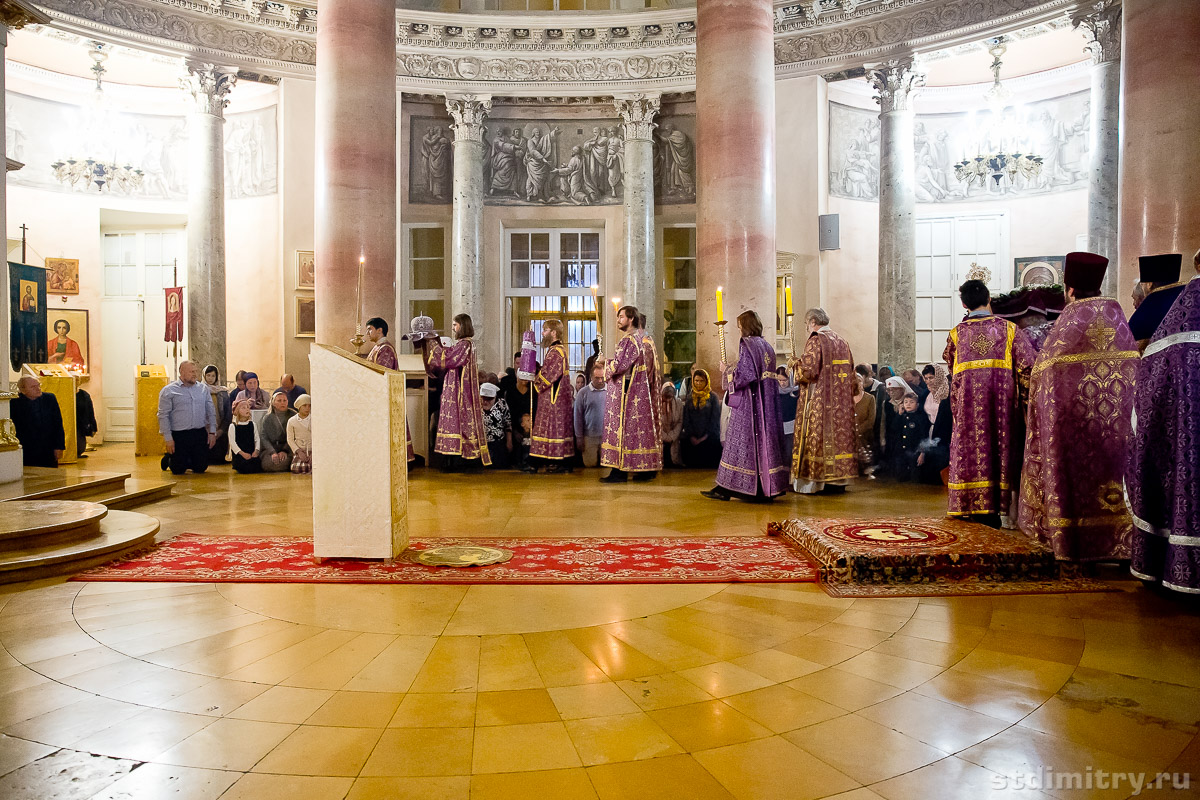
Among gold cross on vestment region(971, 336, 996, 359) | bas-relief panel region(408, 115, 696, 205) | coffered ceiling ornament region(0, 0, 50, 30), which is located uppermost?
bas-relief panel region(408, 115, 696, 205)

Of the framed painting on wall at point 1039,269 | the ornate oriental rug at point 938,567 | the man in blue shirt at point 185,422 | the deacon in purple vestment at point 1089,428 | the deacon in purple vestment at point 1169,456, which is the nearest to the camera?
the deacon in purple vestment at point 1169,456

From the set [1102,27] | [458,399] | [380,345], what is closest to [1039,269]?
[1102,27]

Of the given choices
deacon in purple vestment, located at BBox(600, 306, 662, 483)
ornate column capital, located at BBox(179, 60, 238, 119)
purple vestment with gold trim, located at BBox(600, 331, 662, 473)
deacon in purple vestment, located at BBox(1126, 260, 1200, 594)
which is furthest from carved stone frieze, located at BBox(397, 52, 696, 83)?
deacon in purple vestment, located at BBox(1126, 260, 1200, 594)

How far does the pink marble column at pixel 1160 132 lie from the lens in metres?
7.43

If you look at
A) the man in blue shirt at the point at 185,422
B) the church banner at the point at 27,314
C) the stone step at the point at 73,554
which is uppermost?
the church banner at the point at 27,314

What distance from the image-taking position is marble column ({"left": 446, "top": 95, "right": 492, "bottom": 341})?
16.3 metres

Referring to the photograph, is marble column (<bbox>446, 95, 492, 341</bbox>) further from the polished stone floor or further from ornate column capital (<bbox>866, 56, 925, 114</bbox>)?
the polished stone floor

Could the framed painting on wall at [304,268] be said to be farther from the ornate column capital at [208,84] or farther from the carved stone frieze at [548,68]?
the carved stone frieze at [548,68]

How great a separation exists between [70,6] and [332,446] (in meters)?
13.2

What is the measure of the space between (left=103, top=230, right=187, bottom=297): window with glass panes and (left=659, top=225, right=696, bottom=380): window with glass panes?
1073cm

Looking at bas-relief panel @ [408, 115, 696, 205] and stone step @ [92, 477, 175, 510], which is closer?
stone step @ [92, 477, 175, 510]

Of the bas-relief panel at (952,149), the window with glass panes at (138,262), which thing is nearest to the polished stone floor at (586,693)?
the bas-relief panel at (952,149)

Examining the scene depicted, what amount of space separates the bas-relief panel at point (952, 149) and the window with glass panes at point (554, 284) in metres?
5.36

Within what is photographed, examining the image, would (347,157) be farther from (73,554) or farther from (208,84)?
(208,84)
